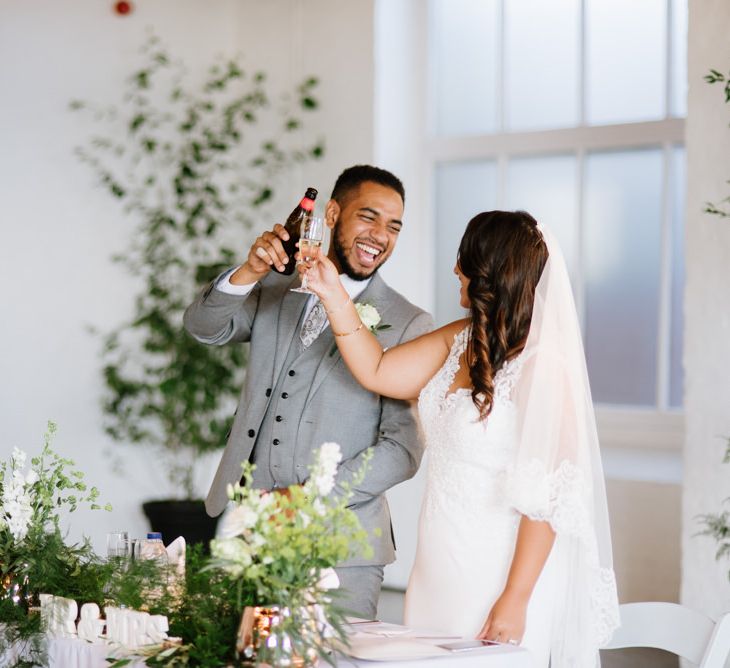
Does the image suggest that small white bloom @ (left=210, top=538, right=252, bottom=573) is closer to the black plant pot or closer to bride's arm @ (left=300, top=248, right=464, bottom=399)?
bride's arm @ (left=300, top=248, right=464, bottom=399)

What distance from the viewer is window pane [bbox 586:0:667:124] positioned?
17.5ft

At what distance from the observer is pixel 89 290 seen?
552cm

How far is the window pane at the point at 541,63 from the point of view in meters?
5.59

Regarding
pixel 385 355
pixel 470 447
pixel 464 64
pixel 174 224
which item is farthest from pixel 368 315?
pixel 464 64

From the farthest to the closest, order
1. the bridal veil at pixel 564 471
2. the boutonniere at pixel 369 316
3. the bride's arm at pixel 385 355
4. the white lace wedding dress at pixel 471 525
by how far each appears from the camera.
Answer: the boutonniere at pixel 369 316 → the bride's arm at pixel 385 355 → the white lace wedding dress at pixel 471 525 → the bridal veil at pixel 564 471

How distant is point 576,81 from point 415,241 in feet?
3.77

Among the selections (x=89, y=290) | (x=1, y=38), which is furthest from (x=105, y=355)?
(x=1, y=38)

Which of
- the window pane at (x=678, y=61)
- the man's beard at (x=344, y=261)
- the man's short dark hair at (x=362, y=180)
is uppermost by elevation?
the window pane at (x=678, y=61)

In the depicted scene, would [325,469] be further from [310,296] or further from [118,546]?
[310,296]

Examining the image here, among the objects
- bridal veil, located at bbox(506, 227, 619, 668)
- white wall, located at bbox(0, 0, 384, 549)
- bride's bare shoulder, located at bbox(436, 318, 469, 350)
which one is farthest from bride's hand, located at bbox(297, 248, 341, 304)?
white wall, located at bbox(0, 0, 384, 549)

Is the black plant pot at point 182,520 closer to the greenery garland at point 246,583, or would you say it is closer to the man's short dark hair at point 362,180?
the man's short dark hair at point 362,180

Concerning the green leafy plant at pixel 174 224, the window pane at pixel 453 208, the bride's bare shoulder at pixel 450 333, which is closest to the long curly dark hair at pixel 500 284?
the bride's bare shoulder at pixel 450 333

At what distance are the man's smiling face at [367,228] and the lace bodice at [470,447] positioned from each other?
54 cm

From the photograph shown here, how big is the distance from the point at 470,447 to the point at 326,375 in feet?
1.87
